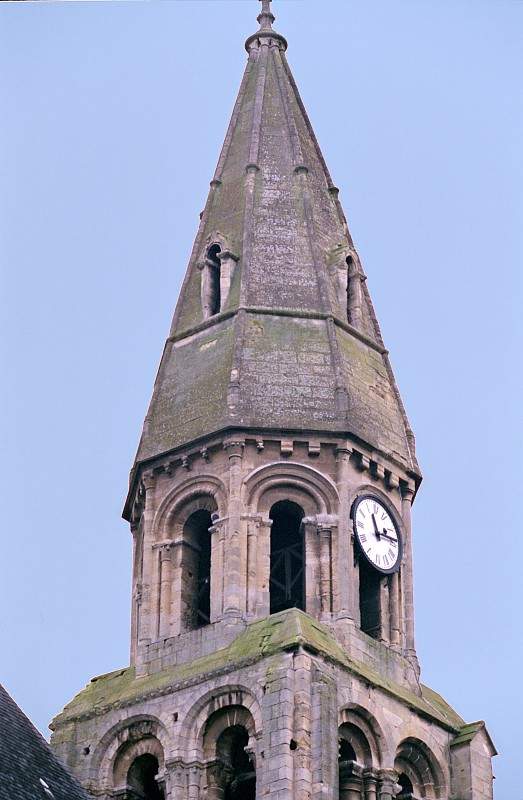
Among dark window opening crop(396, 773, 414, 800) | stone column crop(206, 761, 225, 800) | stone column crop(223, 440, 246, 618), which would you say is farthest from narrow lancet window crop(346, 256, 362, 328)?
stone column crop(206, 761, 225, 800)

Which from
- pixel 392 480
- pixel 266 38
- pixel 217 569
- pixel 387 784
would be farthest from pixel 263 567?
pixel 266 38

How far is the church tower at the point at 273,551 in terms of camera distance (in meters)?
44.8

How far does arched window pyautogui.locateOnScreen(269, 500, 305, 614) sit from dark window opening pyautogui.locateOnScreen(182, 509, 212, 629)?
1338 mm

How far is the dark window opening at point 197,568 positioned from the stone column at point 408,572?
159 inches

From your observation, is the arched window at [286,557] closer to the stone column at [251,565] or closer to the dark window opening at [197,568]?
the stone column at [251,565]

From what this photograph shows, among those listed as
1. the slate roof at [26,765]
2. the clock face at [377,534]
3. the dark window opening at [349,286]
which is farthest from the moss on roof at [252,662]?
the dark window opening at [349,286]

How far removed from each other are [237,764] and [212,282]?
1212 cm

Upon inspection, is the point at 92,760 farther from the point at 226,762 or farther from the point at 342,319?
the point at 342,319

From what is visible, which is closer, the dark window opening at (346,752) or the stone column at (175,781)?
the stone column at (175,781)

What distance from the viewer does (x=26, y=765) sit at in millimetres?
43281

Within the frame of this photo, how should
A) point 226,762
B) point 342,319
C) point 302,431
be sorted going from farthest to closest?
point 342,319
point 302,431
point 226,762

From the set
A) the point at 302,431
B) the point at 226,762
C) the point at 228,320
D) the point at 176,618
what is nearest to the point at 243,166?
the point at 228,320

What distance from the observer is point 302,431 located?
48.5 meters

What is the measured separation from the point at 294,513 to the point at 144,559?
127 inches
